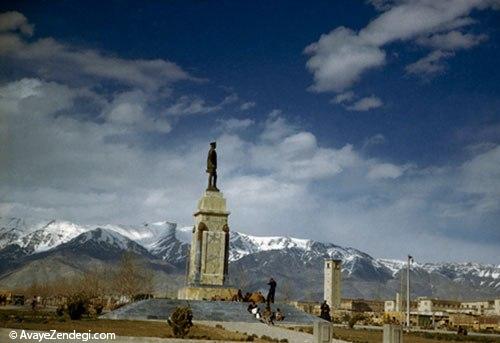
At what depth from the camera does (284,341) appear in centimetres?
2448

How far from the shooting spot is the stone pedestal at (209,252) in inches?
1674

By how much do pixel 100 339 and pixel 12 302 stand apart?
65197 millimetres

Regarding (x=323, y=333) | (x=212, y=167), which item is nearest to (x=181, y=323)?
(x=323, y=333)

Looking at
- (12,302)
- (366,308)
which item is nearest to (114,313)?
(12,302)

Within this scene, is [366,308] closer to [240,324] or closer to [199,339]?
[240,324]

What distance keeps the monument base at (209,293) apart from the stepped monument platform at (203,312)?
152 inches

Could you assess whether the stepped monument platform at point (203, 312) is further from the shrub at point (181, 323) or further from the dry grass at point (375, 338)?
the shrub at point (181, 323)

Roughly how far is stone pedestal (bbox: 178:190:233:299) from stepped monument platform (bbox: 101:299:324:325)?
4.58 metres

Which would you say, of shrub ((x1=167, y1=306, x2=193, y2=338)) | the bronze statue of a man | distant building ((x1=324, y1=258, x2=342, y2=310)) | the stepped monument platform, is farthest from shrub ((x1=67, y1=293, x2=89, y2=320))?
distant building ((x1=324, y1=258, x2=342, y2=310))

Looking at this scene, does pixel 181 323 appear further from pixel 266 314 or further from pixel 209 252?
pixel 209 252

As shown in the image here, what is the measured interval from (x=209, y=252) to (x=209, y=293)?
310cm

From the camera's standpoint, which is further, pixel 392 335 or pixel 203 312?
pixel 203 312

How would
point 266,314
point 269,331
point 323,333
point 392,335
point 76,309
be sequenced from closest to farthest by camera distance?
point 392,335, point 323,333, point 269,331, point 76,309, point 266,314

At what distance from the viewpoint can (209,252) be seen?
44000 mm
